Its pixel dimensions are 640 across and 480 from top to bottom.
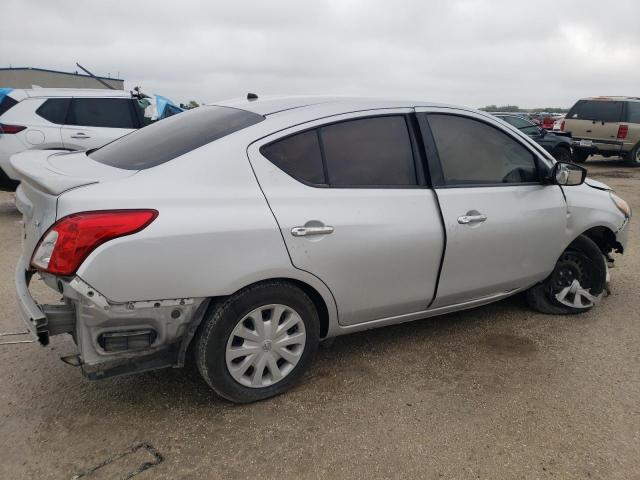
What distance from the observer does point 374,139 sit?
3.09 m

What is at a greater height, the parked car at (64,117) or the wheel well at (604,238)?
the parked car at (64,117)

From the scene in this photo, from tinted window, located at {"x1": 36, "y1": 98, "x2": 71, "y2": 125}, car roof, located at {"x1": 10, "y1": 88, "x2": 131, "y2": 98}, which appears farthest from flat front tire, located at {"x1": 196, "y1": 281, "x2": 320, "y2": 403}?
car roof, located at {"x1": 10, "y1": 88, "x2": 131, "y2": 98}

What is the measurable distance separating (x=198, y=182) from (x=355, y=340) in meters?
1.73

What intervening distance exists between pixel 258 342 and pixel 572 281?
270 centimetres

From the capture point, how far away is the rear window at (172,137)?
8.82 feet

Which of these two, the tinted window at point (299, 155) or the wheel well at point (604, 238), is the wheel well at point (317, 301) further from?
the wheel well at point (604, 238)

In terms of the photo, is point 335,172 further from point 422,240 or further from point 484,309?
point 484,309

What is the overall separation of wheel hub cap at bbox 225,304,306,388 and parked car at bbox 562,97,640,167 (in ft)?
45.4

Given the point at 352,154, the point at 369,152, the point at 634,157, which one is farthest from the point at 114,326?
the point at 634,157

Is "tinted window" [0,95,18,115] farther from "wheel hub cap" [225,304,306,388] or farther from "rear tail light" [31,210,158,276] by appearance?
"wheel hub cap" [225,304,306,388]

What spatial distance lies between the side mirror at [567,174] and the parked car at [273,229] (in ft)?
0.05

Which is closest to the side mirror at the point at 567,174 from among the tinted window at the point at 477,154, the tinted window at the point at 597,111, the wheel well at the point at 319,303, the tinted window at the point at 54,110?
the tinted window at the point at 477,154

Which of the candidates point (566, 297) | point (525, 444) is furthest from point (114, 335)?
point (566, 297)

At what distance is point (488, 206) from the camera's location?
3.35 m
